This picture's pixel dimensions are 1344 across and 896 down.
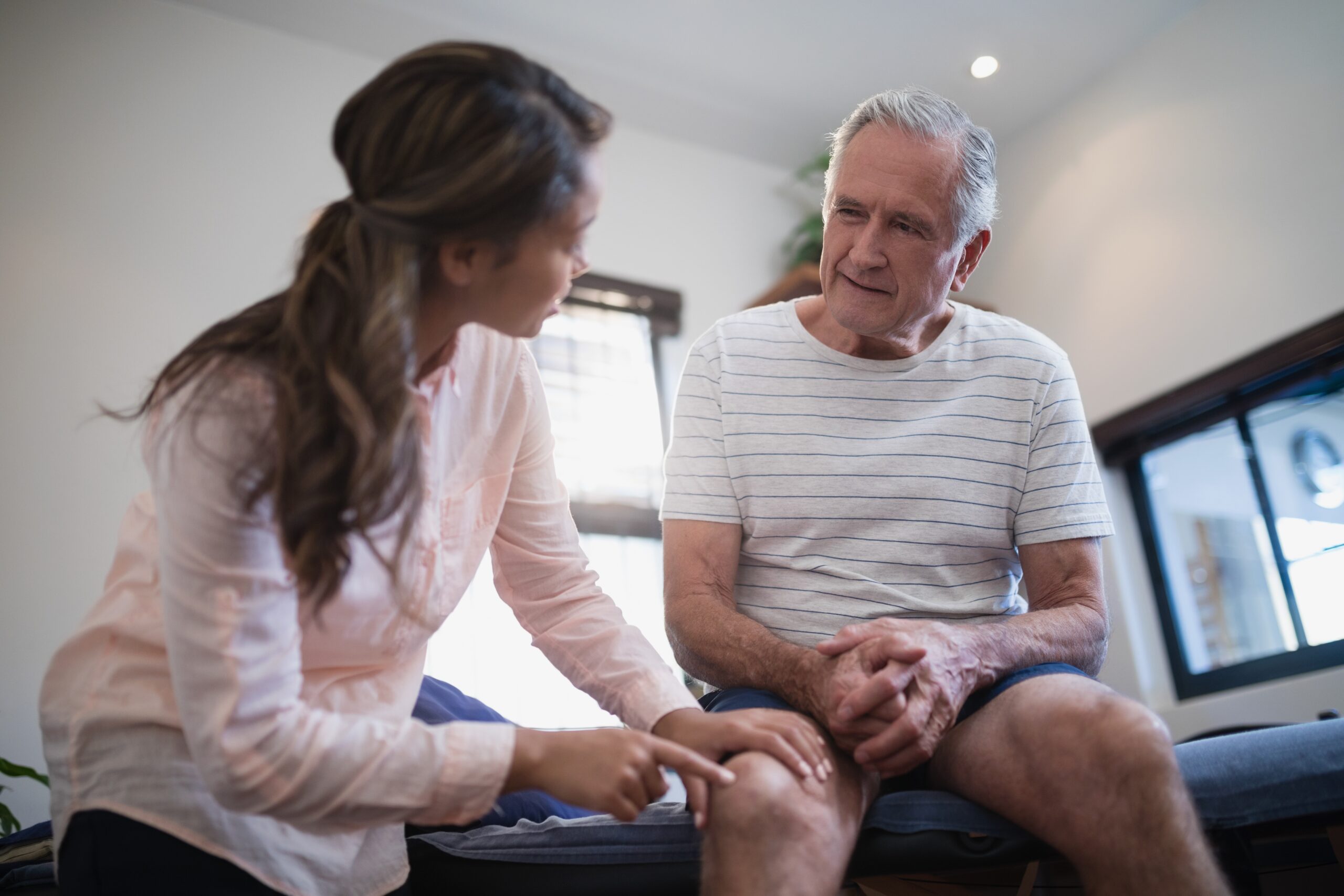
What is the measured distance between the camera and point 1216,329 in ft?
11.2

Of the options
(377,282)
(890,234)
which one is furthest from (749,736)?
(890,234)

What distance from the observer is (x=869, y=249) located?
163 centimetres

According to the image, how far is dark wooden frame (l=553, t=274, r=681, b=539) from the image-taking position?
3.49 metres

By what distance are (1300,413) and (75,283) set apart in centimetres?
364

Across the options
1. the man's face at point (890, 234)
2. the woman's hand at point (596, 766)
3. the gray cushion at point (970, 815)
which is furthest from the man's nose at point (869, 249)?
the woman's hand at point (596, 766)

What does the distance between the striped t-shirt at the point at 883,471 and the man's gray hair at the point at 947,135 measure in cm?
20

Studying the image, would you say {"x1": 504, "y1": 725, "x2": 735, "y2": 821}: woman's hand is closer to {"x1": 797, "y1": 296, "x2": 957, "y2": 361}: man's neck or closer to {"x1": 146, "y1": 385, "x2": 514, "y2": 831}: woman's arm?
{"x1": 146, "y1": 385, "x2": 514, "y2": 831}: woman's arm

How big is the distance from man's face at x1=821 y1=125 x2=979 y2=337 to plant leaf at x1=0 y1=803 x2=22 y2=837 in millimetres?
2073

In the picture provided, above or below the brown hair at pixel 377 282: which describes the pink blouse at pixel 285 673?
below

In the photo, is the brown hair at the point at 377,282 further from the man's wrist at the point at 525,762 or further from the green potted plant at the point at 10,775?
the green potted plant at the point at 10,775

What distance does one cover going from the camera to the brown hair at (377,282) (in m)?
0.85

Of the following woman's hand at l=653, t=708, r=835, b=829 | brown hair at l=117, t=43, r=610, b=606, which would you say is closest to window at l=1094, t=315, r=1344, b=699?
woman's hand at l=653, t=708, r=835, b=829

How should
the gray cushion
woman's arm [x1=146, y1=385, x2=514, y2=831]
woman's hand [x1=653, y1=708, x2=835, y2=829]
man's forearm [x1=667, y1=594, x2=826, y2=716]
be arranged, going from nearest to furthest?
woman's arm [x1=146, y1=385, x2=514, y2=831] → woman's hand [x1=653, y1=708, x2=835, y2=829] → the gray cushion → man's forearm [x1=667, y1=594, x2=826, y2=716]

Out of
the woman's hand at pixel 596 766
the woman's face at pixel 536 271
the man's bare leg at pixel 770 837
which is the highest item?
the woman's face at pixel 536 271
